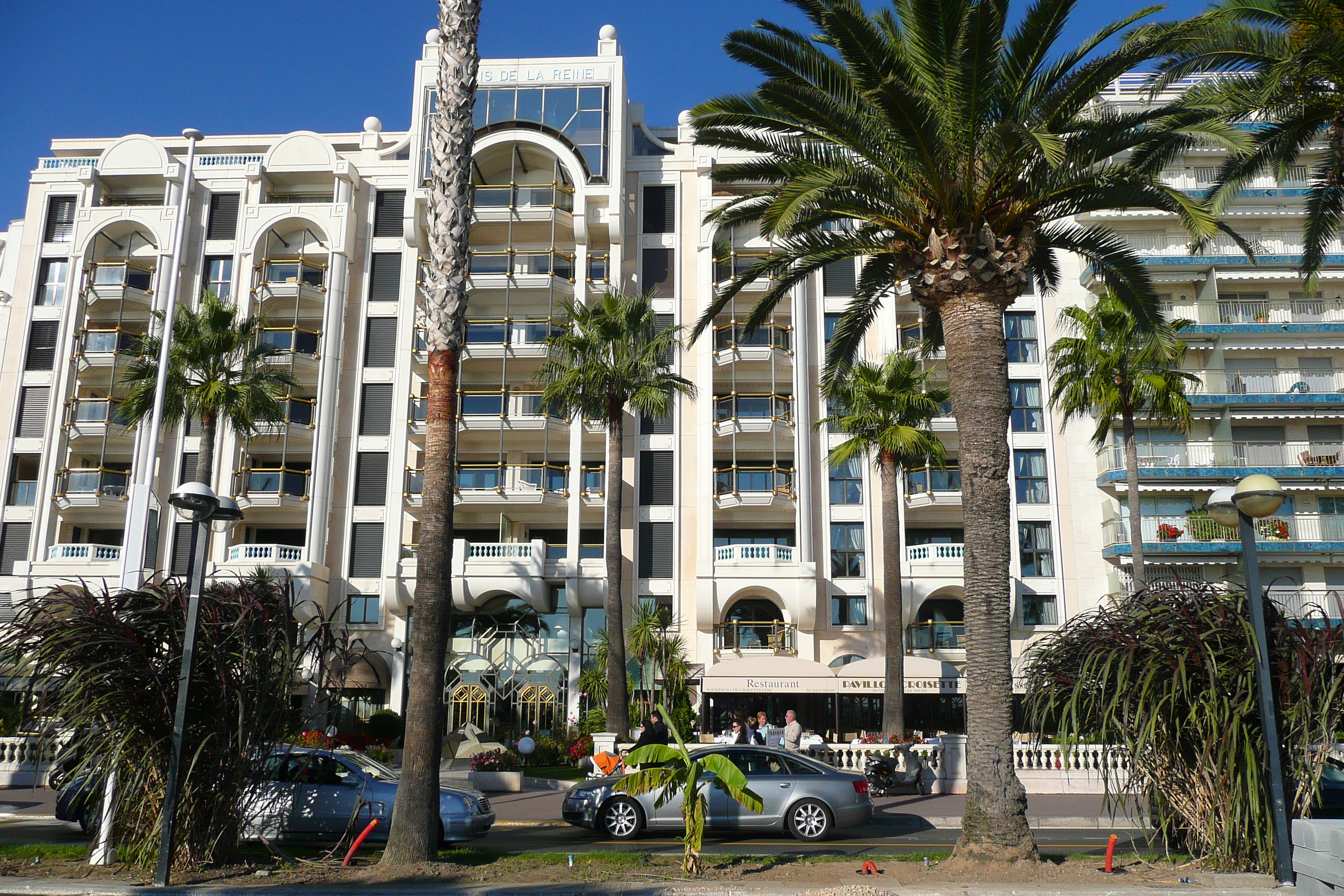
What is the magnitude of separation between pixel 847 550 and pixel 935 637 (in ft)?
15.1

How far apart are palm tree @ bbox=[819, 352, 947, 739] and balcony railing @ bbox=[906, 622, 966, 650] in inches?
293

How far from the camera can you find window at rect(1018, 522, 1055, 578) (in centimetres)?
4000

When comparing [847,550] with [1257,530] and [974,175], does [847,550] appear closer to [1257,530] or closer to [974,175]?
[1257,530]

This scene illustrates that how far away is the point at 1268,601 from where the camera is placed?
481 inches

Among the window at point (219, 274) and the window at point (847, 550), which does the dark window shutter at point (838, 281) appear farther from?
the window at point (219, 274)

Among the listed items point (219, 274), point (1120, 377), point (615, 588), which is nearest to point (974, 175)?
point (615, 588)

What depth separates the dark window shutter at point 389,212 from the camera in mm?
44125

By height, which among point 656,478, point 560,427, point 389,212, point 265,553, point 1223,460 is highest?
point 389,212

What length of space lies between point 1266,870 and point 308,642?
38.1ft

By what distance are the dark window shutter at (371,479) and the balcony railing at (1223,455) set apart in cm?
2838

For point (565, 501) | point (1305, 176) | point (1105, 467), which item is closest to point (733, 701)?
point (565, 501)

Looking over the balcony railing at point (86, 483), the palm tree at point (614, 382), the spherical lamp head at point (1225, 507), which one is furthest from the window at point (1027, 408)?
the balcony railing at point (86, 483)

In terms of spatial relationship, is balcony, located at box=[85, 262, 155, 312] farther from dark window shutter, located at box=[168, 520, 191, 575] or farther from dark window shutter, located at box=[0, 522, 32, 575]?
dark window shutter, located at box=[168, 520, 191, 575]

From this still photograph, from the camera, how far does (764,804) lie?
16219mm
